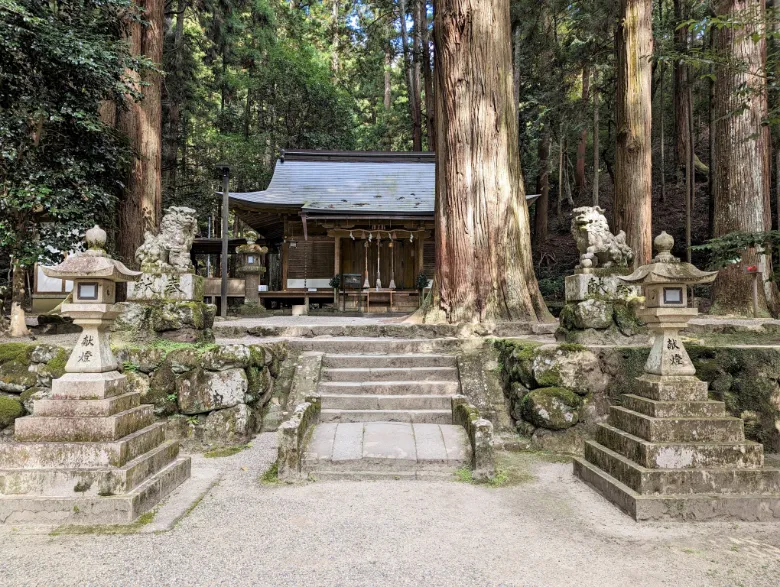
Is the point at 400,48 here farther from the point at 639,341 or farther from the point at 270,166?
the point at 639,341

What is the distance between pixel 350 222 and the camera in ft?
49.1

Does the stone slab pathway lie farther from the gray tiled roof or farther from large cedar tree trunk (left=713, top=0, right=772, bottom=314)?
the gray tiled roof

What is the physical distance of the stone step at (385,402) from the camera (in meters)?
5.33

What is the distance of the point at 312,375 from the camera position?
568 centimetres

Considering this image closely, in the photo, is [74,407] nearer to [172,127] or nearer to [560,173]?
[172,127]

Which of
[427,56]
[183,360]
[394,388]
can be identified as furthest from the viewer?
[427,56]

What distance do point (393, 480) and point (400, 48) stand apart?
A: 78.1ft

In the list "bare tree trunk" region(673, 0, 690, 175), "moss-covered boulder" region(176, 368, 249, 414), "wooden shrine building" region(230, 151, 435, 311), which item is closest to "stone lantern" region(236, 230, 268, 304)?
"wooden shrine building" region(230, 151, 435, 311)

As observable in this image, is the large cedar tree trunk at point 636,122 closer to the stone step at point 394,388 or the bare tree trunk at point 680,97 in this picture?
the stone step at point 394,388

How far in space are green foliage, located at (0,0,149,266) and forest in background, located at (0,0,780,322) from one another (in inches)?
2.0

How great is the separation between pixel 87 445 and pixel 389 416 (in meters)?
2.76

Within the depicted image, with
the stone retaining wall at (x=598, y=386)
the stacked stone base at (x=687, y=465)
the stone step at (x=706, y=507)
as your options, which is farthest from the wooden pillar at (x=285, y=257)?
the stone step at (x=706, y=507)

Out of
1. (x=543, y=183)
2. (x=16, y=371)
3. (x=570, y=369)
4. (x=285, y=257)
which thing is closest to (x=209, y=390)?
(x=16, y=371)

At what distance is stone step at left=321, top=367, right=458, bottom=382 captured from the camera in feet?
18.8
